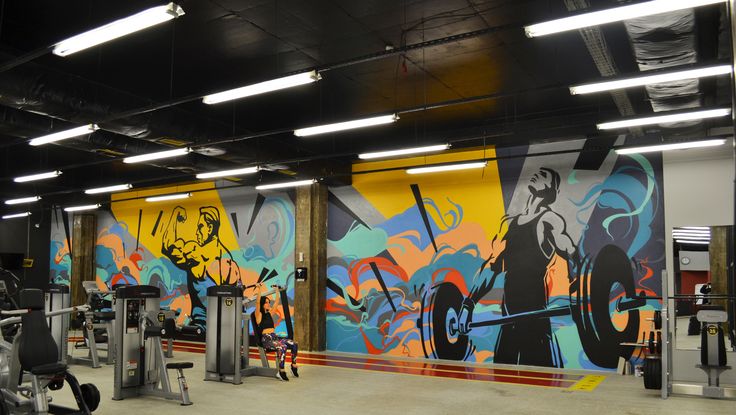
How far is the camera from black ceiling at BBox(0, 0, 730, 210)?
19.7 ft

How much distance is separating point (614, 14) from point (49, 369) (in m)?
5.70

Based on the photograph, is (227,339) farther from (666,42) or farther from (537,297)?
(666,42)

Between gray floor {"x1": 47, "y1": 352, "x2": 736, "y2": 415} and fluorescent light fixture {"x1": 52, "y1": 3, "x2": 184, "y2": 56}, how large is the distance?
4136mm

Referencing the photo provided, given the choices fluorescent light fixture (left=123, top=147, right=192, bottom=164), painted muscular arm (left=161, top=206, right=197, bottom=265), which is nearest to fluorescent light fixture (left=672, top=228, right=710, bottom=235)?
fluorescent light fixture (left=123, top=147, right=192, bottom=164)

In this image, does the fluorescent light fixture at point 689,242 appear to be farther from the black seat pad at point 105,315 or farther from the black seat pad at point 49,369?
the black seat pad at point 105,315

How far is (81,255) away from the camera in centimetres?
1617

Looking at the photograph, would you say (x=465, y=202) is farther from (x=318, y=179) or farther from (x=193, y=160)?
(x=193, y=160)

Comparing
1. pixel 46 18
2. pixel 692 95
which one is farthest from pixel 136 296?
pixel 692 95

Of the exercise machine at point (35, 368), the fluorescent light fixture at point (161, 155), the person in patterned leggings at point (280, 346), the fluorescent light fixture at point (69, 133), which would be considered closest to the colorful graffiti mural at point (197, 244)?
the person in patterned leggings at point (280, 346)

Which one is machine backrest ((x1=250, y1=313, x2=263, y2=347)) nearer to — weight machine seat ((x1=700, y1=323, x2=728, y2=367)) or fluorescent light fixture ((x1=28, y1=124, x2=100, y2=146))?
fluorescent light fixture ((x1=28, y1=124, x2=100, y2=146))

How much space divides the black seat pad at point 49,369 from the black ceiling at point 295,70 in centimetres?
289

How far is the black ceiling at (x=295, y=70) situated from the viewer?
19.7 feet

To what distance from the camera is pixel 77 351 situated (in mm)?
11367

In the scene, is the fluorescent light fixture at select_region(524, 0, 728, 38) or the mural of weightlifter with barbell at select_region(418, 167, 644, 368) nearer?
the fluorescent light fixture at select_region(524, 0, 728, 38)
